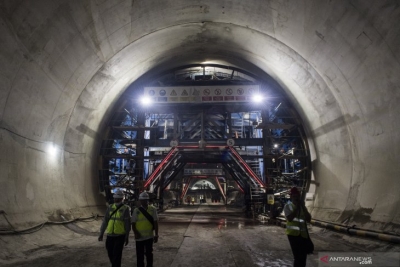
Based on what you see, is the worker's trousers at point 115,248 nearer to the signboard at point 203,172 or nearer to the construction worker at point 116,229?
the construction worker at point 116,229

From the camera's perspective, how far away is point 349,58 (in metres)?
6.97

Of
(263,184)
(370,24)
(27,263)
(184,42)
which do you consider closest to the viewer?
(27,263)

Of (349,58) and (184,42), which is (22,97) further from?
(349,58)

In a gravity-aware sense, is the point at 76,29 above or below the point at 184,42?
below

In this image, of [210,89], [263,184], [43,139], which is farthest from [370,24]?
[43,139]

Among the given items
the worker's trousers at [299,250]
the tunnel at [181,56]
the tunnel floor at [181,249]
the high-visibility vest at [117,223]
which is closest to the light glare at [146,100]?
the tunnel at [181,56]

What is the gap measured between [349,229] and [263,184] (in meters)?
5.07

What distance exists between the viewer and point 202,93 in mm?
11430

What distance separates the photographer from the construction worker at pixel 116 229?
13.4 feet

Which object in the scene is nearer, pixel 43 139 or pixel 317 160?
pixel 43 139

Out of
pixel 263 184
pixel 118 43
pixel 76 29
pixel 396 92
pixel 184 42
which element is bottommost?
pixel 263 184

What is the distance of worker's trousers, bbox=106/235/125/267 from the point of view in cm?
402

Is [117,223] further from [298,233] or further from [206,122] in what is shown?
[206,122]

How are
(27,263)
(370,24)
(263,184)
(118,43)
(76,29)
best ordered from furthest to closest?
(263,184) < (118,43) < (76,29) < (370,24) < (27,263)
